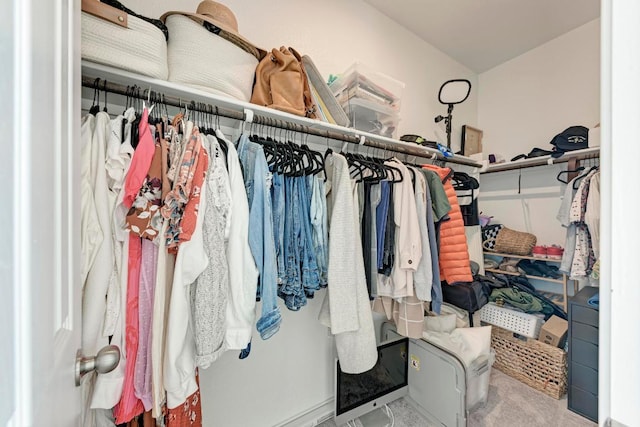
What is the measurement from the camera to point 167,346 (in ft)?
2.25

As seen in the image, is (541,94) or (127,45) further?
(541,94)

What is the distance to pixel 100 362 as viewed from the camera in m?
0.46

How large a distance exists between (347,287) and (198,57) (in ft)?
3.50

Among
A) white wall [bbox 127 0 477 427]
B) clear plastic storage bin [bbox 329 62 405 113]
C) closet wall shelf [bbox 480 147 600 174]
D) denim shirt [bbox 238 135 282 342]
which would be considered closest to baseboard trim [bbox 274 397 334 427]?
white wall [bbox 127 0 477 427]

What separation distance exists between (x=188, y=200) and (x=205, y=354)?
46 centimetres

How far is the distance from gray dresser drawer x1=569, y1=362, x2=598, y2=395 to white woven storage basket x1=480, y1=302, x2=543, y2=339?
27 centimetres

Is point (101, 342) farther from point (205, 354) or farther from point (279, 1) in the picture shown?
point (279, 1)

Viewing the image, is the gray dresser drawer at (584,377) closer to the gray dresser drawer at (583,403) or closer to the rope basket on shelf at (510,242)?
the gray dresser drawer at (583,403)

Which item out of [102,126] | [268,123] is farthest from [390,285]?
[102,126]

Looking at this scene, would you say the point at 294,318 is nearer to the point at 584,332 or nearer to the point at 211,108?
the point at 211,108

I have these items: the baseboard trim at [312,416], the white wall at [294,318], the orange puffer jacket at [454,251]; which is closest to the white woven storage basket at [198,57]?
the white wall at [294,318]

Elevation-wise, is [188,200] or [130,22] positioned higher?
[130,22]

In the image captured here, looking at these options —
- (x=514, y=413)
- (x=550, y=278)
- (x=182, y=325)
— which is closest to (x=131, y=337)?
(x=182, y=325)

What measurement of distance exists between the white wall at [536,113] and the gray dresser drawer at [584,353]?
2.89 ft
